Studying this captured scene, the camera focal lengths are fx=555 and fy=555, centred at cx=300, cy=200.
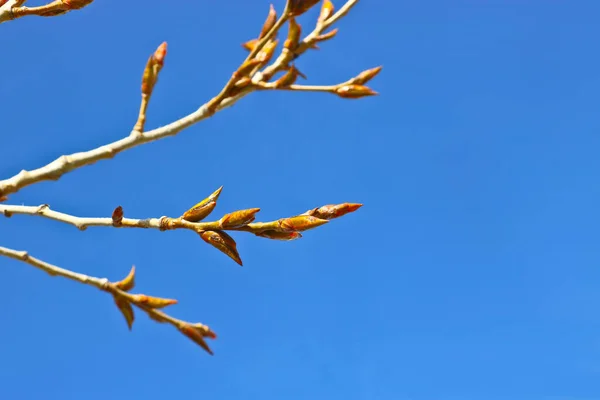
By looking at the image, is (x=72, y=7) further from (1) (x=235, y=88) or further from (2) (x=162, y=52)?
(1) (x=235, y=88)

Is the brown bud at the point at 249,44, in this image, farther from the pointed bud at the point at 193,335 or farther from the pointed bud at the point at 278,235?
the pointed bud at the point at 193,335

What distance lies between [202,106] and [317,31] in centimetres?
63

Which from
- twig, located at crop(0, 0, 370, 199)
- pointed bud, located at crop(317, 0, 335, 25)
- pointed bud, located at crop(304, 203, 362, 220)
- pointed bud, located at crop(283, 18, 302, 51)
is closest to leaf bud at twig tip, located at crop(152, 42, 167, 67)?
twig, located at crop(0, 0, 370, 199)

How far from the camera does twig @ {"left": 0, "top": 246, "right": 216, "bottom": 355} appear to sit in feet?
7.66

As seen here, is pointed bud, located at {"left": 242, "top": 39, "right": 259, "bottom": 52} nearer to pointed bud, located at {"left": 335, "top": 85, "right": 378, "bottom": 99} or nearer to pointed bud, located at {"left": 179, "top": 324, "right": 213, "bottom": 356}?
pointed bud, located at {"left": 335, "top": 85, "right": 378, "bottom": 99}

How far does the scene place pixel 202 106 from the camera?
7.77ft

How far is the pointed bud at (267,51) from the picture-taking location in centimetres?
252

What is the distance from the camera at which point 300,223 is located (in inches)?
112

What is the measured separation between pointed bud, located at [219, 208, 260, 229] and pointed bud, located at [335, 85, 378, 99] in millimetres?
749

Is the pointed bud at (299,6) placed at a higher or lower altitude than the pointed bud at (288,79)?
higher

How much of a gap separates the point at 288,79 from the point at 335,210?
0.75 m

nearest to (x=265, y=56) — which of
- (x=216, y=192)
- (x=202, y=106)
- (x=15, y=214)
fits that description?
(x=202, y=106)

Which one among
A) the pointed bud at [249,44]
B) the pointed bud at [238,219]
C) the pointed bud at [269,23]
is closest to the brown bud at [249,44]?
the pointed bud at [249,44]

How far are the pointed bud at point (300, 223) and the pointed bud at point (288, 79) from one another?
719 mm
